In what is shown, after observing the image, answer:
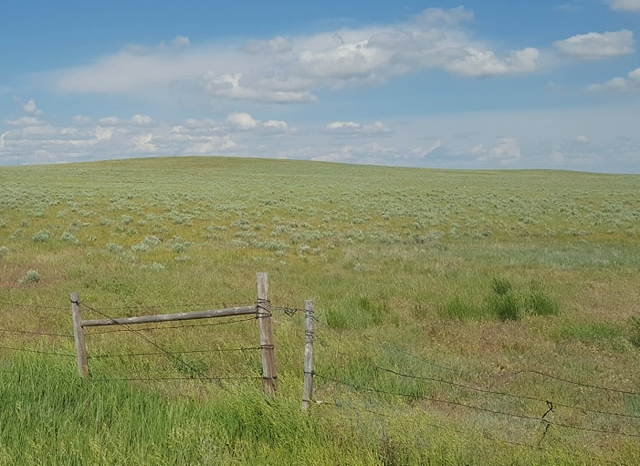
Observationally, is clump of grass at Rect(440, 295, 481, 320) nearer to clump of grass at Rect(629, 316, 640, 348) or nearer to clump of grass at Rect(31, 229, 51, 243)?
clump of grass at Rect(629, 316, 640, 348)

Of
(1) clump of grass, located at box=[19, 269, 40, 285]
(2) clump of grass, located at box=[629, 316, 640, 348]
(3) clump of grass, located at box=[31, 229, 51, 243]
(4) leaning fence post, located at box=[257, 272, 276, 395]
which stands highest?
(4) leaning fence post, located at box=[257, 272, 276, 395]

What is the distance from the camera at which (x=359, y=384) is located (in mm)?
8016

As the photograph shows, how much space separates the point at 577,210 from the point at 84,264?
35903 mm

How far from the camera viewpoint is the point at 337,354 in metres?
9.03

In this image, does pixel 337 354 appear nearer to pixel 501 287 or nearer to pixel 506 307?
pixel 506 307

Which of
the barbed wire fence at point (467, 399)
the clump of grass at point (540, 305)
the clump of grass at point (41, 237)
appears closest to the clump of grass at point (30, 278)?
the clump of grass at point (41, 237)

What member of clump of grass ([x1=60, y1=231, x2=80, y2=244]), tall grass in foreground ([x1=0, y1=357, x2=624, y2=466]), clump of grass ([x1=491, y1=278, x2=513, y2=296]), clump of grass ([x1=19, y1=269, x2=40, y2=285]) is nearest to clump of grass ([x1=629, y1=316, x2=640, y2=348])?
clump of grass ([x1=491, y1=278, x2=513, y2=296])

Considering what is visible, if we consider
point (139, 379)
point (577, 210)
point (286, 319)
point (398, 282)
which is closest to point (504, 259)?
point (398, 282)

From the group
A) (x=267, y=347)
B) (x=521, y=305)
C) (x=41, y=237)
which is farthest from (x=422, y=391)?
(x=41, y=237)

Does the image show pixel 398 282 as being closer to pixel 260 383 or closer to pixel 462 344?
pixel 462 344

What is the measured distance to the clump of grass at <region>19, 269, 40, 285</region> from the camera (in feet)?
49.4

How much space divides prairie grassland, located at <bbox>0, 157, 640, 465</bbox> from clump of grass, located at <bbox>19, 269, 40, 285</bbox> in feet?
0.25

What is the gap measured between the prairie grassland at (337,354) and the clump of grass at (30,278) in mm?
77

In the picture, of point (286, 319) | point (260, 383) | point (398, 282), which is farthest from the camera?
point (398, 282)
